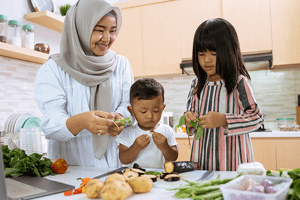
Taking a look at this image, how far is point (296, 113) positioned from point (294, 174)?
2750mm

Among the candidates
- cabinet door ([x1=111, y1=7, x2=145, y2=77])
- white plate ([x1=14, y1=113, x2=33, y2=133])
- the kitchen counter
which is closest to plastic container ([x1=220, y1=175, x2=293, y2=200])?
the kitchen counter

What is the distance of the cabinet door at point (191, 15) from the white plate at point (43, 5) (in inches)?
63.0

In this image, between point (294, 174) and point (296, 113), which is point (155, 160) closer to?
point (294, 174)

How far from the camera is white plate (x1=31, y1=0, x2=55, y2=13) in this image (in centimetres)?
256

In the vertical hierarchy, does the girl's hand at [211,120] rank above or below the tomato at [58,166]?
above

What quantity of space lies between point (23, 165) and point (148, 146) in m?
0.64

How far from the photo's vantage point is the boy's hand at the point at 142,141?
134 centimetres

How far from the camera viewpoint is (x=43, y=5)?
2.66 m

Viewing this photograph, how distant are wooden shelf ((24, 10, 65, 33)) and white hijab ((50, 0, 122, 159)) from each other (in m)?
1.11

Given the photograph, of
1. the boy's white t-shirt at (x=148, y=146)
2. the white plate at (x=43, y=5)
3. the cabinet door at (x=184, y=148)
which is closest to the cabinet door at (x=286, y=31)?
the cabinet door at (x=184, y=148)

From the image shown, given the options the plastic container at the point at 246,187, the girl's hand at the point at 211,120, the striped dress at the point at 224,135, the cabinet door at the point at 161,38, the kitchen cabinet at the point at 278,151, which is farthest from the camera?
the cabinet door at the point at 161,38

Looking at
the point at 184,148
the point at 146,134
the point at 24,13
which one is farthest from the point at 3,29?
the point at 184,148

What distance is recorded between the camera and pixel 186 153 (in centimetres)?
297

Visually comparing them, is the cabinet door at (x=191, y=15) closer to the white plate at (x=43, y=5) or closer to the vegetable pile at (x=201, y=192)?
the white plate at (x=43, y=5)
